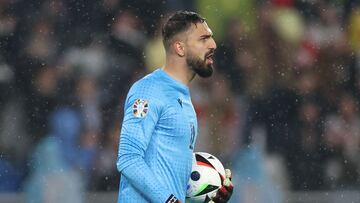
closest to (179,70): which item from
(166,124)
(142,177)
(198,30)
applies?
(198,30)

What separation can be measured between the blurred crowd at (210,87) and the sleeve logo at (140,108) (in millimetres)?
3632

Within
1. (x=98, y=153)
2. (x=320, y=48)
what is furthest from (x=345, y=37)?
(x=98, y=153)

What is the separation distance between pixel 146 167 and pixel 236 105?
4.05 metres

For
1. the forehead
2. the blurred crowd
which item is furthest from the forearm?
the blurred crowd

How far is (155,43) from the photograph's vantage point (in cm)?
789

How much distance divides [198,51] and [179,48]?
0.25 feet

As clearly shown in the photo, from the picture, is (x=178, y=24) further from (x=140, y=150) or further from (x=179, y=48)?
(x=140, y=150)

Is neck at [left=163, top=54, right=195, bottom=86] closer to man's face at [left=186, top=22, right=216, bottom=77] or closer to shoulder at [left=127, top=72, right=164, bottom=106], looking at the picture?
man's face at [left=186, top=22, right=216, bottom=77]

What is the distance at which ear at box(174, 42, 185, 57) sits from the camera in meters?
4.30

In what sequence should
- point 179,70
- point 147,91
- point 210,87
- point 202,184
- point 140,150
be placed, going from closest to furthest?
point 140,150
point 147,91
point 179,70
point 202,184
point 210,87

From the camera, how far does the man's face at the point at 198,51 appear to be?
4301 mm

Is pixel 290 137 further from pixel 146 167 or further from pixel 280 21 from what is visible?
pixel 146 167

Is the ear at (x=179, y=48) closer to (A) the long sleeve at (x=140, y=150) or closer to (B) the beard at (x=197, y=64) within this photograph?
(B) the beard at (x=197, y=64)

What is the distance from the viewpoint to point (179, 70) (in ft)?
14.1
